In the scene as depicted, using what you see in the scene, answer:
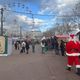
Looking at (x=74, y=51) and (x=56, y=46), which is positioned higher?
(x=56, y=46)

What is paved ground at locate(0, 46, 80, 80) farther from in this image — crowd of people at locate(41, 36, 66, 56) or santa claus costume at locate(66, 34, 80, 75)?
crowd of people at locate(41, 36, 66, 56)

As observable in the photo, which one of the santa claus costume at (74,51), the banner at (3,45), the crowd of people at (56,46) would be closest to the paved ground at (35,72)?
the santa claus costume at (74,51)

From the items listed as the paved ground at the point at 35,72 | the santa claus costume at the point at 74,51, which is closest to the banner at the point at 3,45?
the paved ground at the point at 35,72

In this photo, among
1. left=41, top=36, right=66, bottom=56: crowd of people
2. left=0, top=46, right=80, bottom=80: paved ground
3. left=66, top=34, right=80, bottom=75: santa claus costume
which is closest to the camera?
left=0, top=46, right=80, bottom=80: paved ground

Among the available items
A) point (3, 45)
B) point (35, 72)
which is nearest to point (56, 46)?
point (3, 45)

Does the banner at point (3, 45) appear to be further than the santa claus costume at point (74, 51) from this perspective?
Yes

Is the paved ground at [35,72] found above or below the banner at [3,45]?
below

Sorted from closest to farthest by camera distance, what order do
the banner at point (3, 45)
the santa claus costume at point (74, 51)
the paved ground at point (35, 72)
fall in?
the paved ground at point (35, 72), the santa claus costume at point (74, 51), the banner at point (3, 45)

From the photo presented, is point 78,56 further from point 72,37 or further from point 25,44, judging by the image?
point 25,44

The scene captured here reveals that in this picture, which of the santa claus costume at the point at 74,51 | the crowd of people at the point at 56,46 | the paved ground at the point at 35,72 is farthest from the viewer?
the crowd of people at the point at 56,46

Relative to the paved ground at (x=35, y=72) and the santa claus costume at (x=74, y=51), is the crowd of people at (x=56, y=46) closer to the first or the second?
the paved ground at (x=35, y=72)

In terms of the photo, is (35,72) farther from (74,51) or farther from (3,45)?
(3,45)

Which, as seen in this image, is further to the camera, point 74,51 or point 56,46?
point 56,46

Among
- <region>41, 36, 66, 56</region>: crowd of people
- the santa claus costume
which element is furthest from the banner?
the santa claus costume
